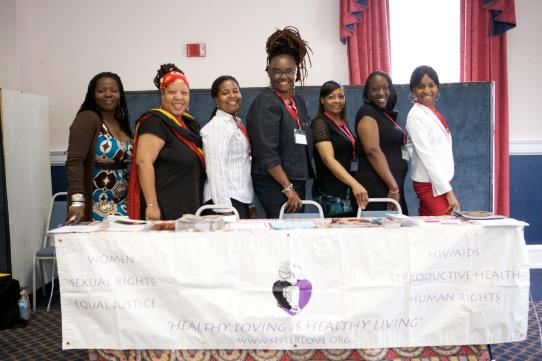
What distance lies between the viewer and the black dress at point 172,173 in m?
2.82

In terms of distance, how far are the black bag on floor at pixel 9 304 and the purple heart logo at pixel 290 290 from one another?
2.03 metres

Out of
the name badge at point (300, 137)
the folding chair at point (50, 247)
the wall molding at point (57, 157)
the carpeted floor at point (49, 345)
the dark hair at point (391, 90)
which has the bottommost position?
the carpeted floor at point (49, 345)

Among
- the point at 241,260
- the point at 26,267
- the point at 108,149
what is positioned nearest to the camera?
the point at 241,260

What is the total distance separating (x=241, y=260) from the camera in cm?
226

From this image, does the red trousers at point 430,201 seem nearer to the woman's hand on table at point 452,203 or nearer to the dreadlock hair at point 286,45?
the woman's hand on table at point 452,203

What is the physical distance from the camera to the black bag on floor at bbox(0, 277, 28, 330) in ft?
10.9

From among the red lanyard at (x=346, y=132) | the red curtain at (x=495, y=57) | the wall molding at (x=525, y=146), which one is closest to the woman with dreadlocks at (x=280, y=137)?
the red lanyard at (x=346, y=132)

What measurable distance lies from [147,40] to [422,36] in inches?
96.1

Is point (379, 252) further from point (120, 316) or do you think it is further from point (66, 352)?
point (66, 352)

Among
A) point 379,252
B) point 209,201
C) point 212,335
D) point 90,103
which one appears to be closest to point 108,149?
point 90,103

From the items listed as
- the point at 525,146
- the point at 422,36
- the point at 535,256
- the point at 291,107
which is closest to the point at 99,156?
the point at 291,107

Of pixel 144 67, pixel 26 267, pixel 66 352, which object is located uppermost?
pixel 144 67

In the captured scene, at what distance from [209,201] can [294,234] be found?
876mm

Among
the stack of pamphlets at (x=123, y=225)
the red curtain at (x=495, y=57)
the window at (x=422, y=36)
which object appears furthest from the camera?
the window at (x=422, y=36)
